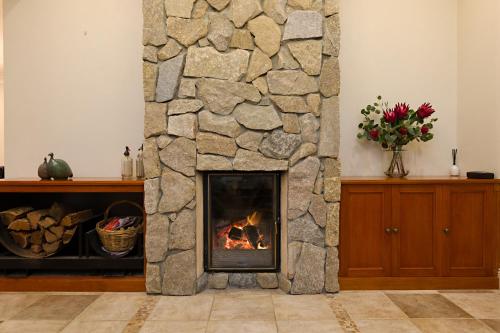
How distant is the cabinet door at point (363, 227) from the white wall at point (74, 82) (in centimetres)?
189

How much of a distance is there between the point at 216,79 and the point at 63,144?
1.60 metres

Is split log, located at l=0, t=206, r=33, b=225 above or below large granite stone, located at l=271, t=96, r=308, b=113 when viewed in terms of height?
below

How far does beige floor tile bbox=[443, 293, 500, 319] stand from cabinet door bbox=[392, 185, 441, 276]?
0.24m

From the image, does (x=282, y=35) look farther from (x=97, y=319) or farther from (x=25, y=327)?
(x=25, y=327)

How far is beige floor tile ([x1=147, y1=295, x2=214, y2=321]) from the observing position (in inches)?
101

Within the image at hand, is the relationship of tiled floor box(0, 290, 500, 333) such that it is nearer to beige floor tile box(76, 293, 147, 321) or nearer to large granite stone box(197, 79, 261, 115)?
beige floor tile box(76, 293, 147, 321)

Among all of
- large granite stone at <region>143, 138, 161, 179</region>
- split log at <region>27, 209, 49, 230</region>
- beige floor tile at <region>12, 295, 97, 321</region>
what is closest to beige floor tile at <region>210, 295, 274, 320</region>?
beige floor tile at <region>12, 295, 97, 321</region>

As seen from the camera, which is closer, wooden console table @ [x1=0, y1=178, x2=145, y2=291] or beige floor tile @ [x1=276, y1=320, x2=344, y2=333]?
beige floor tile @ [x1=276, y1=320, x2=344, y2=333]

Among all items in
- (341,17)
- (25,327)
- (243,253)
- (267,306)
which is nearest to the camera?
(25,327)

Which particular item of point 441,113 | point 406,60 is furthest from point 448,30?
point 441,113

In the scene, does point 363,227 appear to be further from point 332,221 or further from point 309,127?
point 309,127

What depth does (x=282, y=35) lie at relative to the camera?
114 inches

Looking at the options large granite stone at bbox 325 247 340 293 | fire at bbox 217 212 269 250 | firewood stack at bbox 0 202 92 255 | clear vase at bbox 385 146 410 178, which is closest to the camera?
large granite stone at bbox 325 247 340 293

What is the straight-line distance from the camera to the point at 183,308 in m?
2.71
